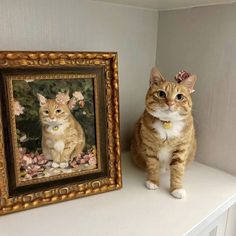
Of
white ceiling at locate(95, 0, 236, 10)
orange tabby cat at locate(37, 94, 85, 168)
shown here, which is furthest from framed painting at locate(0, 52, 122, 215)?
white ceiling at locate(95, 0, 236, 10)

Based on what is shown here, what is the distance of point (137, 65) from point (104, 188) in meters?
0.46

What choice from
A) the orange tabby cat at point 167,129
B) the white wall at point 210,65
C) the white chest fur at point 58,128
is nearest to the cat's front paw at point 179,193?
the orange tabby cat at point 167,129

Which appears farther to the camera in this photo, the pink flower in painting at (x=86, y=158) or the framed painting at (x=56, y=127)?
the pink flower in painting at (x=86, y=158)

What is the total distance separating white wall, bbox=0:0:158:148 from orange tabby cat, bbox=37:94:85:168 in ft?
0.62

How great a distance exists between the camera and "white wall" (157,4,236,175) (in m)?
→ 0.82

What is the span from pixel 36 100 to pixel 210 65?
53 centimetres

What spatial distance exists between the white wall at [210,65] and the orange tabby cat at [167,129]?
0.15 meters

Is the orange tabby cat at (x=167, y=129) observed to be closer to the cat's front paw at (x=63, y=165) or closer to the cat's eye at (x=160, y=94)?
the cat's eye at (x=160, y=94)

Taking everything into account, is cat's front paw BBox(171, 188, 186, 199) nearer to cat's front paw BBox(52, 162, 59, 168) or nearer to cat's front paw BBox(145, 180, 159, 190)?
cat's front paw BBox(145, 180, 159, 190)

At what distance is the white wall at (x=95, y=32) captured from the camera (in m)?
0.70

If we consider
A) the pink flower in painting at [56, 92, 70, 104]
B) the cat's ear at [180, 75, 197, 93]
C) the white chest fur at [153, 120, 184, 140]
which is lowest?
the white chest fur at [153, 120, 184, 140]

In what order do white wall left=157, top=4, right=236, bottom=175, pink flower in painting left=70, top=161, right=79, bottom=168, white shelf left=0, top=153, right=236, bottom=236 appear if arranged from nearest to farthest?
white shelf left=0, top=153, right=236, bottom=236, pink flower in painting left=70, top=161, right=79, bottom=168, white wall left=157, top=4, right=236, bottom=175

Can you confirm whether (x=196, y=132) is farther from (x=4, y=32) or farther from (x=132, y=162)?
(x=4, y=32)

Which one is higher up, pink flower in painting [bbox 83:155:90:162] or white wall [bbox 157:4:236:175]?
white wall [bbox 157:4:236:175]
